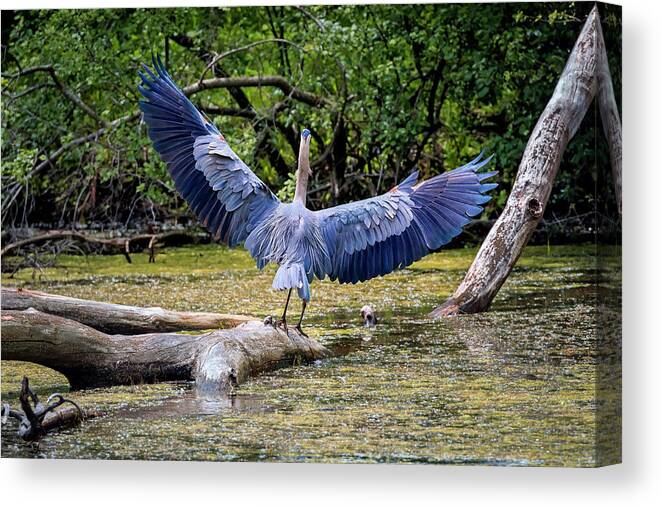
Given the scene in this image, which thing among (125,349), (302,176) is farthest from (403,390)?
(125,349)

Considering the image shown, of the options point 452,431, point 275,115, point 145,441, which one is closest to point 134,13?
point 275,115

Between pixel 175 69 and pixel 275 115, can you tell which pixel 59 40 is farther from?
pixel 275 115

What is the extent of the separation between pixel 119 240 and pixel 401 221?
1792 mm

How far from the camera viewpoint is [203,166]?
6938mm

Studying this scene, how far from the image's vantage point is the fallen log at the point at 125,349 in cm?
688

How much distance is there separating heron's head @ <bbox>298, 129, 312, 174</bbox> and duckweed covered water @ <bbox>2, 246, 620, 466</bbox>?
63 cm

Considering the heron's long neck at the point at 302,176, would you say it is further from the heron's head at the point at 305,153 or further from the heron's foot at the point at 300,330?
the heron's foot at the point at 300,330

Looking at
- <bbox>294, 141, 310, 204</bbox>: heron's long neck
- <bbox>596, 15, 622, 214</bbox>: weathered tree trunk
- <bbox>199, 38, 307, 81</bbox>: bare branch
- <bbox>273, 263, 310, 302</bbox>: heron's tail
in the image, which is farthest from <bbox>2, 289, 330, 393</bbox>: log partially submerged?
<bbox>596, 15, 622, 214</bbox>: weathered tree trunk

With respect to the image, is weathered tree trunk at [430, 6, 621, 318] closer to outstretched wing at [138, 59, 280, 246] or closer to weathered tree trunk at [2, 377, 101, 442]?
outstretched wing at [138, 59, 280, 246]

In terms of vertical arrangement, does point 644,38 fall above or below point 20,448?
above

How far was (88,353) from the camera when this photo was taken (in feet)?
22.7

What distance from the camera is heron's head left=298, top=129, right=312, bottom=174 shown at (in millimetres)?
6984

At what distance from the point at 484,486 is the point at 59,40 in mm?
3410

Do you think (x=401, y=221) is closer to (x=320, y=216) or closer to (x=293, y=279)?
(x=320, y=216)
